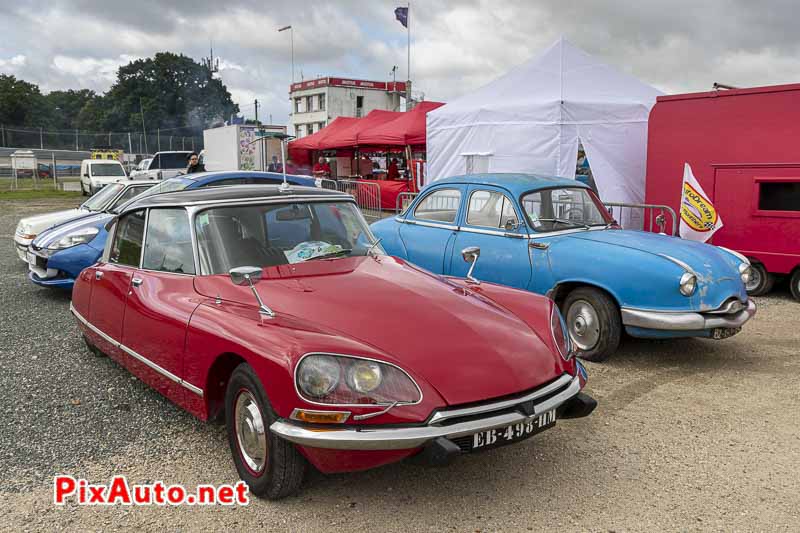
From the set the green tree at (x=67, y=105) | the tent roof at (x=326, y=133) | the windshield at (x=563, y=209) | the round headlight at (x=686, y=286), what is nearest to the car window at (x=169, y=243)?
the windshield at (x=563, y=209)

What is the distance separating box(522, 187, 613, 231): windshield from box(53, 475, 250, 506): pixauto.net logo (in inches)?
153

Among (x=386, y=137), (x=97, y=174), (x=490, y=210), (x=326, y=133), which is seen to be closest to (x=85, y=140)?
(x=97, y=174)

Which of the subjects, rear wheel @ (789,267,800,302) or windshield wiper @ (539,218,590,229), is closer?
windshield wiper @ (539,218,590,229)

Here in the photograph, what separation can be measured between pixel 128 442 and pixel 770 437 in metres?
4.00

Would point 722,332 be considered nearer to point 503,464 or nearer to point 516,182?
point 516,182

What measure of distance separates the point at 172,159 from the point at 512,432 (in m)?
28.9

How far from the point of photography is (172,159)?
2911cm

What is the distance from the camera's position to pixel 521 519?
9.95ft

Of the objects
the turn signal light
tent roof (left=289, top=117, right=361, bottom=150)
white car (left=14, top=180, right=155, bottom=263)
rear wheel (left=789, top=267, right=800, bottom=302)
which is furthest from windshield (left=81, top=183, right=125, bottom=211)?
tent roof (left=289, top=117, right=361, bottom=150)

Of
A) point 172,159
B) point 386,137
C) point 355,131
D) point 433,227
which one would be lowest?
point 433,227

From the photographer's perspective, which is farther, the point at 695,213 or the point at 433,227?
the point at 695,213

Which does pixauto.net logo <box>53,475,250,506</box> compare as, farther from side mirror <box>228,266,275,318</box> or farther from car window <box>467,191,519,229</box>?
car window <box>467,191,519,229</box>

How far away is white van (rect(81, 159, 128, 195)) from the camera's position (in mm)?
27267

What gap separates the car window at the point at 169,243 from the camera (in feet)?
13.1
